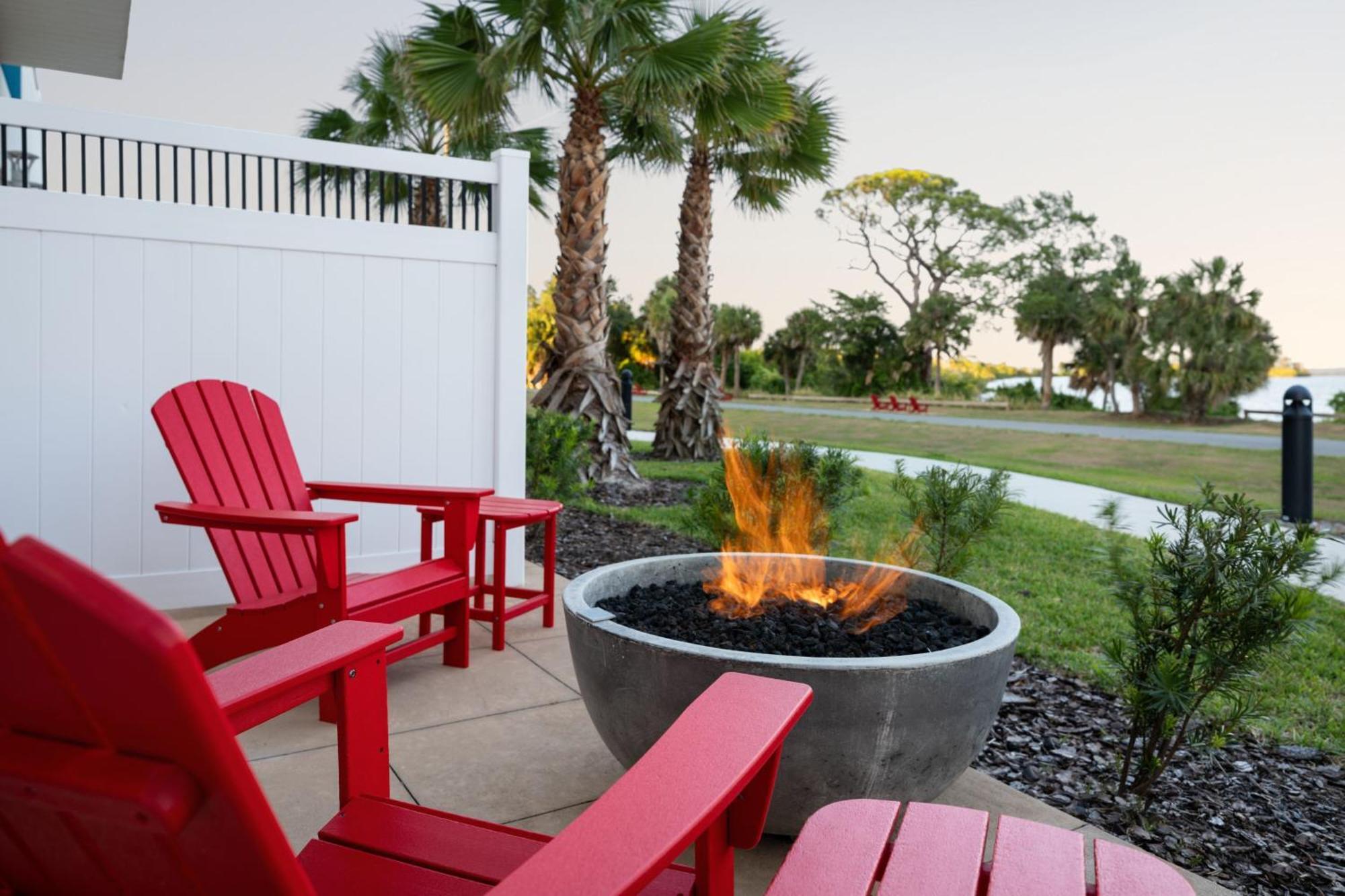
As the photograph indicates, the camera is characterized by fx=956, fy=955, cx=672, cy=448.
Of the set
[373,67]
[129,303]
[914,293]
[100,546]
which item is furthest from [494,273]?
[914,293]

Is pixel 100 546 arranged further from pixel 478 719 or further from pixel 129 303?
pixel 478 719

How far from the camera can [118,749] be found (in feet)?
2.72

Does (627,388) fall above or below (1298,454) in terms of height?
above

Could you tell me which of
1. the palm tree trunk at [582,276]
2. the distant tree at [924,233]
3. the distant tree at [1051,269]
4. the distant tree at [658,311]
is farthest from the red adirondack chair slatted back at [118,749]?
the distant tree at [658,311]

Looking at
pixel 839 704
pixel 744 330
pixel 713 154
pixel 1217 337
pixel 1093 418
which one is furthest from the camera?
pixel 744 330

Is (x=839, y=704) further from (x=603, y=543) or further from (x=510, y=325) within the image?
(x=603, y=543)

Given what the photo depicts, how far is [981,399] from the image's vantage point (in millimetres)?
29922

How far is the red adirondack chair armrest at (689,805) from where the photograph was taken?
0.88m

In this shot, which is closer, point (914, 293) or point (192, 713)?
point (192, 713)

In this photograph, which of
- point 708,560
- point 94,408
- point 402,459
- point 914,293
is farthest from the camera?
point 914,293

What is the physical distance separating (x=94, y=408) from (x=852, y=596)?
3.20 m

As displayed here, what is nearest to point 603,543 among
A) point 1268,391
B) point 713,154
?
point 713,154

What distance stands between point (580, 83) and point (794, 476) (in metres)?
5.33

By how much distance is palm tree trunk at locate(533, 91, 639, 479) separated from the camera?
8805 mm
